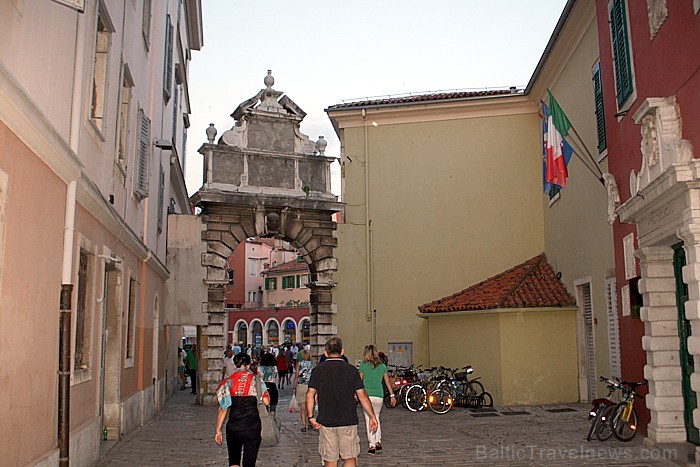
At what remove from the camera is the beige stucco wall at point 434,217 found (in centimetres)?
2112

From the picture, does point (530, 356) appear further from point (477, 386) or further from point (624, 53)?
point (624, 53)

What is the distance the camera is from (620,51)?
38.7 feet

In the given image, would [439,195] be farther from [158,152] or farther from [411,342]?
[158,152]

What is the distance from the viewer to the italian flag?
45.7 feet

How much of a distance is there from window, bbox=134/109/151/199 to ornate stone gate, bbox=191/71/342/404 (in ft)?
19.3

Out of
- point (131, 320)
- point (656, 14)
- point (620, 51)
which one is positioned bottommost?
point (131, 320)

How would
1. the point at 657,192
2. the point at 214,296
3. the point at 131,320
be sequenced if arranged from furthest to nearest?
the point at 214,296, the point at 131,320, the point at 657,192

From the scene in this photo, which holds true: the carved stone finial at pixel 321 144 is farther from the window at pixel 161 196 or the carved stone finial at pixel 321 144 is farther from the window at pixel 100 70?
the window at pixel 100 70

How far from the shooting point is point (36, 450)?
656 cm

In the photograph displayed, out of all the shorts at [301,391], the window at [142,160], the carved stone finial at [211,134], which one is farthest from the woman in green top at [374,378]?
the carved stone finial at [211,134]

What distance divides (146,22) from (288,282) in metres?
43.8

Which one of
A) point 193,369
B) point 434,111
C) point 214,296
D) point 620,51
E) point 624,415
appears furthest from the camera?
point 193,369

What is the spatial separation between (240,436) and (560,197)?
43.4 feet

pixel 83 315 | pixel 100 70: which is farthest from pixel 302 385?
pixel 100 70
